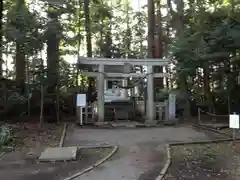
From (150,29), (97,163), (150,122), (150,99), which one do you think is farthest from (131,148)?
(150,29)

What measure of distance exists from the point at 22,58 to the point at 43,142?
7650 mm

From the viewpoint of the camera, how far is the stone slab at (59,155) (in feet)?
22.6

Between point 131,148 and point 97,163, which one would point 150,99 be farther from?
point 97,163

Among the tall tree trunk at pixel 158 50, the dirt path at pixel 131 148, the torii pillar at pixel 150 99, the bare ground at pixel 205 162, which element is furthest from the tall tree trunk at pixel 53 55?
the bare ground at pixel 205 162

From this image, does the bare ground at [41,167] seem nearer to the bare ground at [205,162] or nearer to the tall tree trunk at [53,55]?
the bare ground at [205,162]

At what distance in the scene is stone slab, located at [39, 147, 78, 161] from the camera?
6879mm

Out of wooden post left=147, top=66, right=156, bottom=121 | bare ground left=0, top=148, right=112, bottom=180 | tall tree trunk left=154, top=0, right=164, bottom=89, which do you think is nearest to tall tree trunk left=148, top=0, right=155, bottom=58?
tall tree trunk left=154, top=0, right=164, bottom=89

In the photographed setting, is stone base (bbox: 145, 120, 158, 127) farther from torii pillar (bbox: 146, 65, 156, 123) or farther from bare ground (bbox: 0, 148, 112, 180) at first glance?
bare ground (bbox: 0, 148, 112, 180)

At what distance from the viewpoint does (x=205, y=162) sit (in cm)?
657

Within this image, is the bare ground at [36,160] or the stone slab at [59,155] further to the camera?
the stone slab at [59,155]

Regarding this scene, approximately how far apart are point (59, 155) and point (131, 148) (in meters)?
1.93

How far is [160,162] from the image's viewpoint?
6.62 m

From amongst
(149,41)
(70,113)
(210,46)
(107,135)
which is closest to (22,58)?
(70,113)

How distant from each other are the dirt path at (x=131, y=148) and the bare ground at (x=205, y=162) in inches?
14.3
